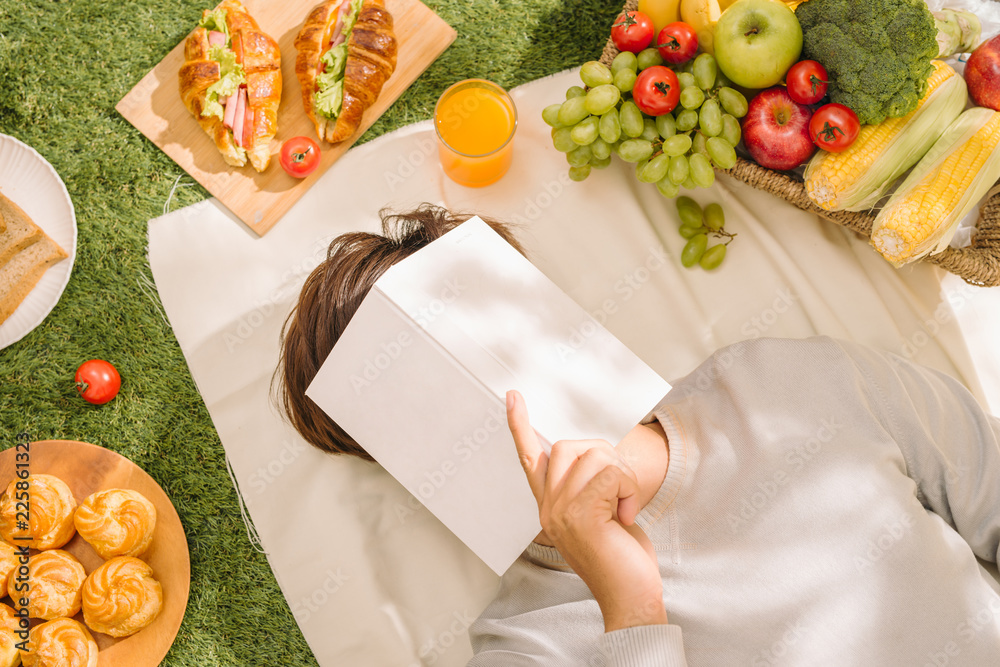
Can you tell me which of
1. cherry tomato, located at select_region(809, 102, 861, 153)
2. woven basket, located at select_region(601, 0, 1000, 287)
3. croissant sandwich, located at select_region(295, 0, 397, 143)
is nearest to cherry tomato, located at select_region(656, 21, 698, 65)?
woven basket, located at select_region(601, 0, 1000, 287)

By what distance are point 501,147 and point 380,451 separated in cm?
69

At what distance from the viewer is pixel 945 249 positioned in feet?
4.17

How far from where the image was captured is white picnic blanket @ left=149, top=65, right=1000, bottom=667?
1424mm

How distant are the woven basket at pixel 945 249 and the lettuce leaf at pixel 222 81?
0.79m

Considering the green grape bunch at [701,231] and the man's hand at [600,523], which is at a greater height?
the green grape bunch at [701,231]

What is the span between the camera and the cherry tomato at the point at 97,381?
4.82 feet

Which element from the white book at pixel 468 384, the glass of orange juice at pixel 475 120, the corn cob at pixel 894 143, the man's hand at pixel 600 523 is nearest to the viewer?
the man's hand at pixel 600 523

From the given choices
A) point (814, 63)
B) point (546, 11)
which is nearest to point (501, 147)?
point (546, 11)

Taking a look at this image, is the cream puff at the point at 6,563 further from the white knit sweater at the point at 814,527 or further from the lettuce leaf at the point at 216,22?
the lettuce leaf at the point at 216,22

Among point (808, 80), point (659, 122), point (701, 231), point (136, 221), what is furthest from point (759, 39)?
point (136, 221)

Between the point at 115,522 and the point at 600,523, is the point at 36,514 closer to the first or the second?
the point at 115,522

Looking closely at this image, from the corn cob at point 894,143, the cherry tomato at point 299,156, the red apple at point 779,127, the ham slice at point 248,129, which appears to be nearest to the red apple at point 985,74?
the corn cob at point 894,143

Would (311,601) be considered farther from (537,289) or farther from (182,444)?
(537,289)

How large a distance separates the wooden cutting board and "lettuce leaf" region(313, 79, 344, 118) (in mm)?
89
